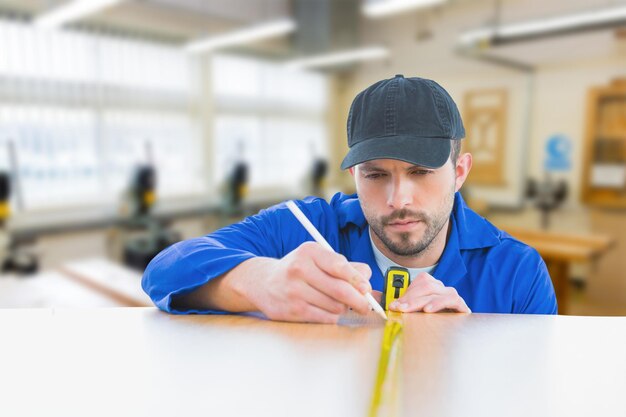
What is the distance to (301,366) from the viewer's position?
0.46m

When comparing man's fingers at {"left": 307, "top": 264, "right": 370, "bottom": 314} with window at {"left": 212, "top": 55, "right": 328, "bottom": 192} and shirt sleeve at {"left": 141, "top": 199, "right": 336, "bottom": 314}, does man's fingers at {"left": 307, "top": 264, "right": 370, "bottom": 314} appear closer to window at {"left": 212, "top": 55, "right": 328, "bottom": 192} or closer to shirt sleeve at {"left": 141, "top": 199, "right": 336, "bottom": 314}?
shirt sleeve at {"left": 141, "top": 199, "right": 336, "bottom": 314}

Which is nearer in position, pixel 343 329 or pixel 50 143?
pixel 343 329

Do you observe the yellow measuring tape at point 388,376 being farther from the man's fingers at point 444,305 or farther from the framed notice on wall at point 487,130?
the framed notice on wall at point 487,130

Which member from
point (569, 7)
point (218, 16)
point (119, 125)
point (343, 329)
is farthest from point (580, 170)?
point (343, 329)

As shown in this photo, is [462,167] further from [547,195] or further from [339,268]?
[547,195]

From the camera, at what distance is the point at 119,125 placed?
421 centimetres

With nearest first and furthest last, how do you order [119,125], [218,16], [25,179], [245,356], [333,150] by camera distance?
[245,356] → [25,179] → [119,125] → [218,16] → [333,150]

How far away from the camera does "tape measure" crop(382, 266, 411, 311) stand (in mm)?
659

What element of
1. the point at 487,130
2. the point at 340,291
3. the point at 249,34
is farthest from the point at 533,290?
the point at 487,130

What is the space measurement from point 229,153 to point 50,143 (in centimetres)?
184

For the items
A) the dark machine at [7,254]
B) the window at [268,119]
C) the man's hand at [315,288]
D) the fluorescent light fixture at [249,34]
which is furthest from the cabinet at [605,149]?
the dark machine at [7,254]

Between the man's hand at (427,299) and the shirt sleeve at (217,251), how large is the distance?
0.90 ft

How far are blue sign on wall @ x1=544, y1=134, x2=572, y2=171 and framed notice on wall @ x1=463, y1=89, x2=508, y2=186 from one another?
0.43 meters

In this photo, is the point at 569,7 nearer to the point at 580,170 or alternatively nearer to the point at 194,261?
the point at 580,170
